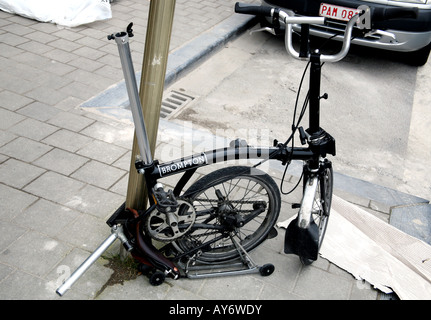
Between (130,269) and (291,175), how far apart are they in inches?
66.1

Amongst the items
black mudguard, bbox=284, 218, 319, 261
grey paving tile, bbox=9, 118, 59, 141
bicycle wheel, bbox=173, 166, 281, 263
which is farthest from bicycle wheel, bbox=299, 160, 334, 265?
grey paving tile, bbox=9, 118, 59, 141

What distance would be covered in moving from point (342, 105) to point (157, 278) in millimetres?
3441

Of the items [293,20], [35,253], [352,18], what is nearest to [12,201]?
[35,253]

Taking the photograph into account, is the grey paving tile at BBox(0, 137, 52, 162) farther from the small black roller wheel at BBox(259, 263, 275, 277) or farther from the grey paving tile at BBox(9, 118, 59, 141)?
the small black roller wheel at BBox(259, 263, 275, 277)

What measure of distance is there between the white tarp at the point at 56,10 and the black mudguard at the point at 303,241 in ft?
14.4

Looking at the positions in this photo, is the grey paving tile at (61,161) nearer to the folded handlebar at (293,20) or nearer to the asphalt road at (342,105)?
the asphalt road at (342,105)

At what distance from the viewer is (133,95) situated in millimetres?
2279

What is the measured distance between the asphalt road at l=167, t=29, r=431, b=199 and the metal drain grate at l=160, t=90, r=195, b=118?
8cm

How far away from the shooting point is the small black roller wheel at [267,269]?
2854 mm

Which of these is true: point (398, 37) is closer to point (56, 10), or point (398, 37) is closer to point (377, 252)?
point (377, 252)
